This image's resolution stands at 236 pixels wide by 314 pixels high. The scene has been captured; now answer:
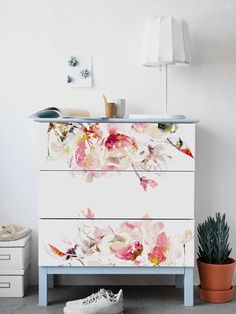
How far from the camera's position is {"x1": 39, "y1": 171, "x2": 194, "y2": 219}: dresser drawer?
9.73ft

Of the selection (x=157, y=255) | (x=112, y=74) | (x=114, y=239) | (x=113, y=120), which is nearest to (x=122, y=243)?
(x=114, y=239)

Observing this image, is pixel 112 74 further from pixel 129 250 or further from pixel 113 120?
pixel 129 250

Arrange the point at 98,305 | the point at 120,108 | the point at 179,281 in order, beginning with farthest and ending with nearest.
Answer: the point at 179,281, the point at 120,108, the point at 98,305

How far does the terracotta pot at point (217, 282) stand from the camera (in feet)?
10.1

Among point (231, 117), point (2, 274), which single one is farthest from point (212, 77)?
point (2, 274)

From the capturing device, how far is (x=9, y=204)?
3.44 metres

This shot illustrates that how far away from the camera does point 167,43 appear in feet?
10.1

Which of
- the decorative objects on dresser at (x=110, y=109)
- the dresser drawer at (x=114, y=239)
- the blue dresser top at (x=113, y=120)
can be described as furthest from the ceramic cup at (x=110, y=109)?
the dresser drawer at (x=114, y=239)

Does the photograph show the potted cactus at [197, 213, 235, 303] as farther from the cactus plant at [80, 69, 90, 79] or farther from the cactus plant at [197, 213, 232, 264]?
the cactus plant at [80, 69, 90, 79]

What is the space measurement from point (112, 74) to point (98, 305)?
1338mm

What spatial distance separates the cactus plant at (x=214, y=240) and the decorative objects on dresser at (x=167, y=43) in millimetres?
619

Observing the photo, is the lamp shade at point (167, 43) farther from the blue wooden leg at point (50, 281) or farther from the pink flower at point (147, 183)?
the blue wooden leg at point (50, 281)

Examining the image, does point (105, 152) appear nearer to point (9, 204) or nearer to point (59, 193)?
point (59, 193)

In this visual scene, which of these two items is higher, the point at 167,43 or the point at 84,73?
the point at 167,43
